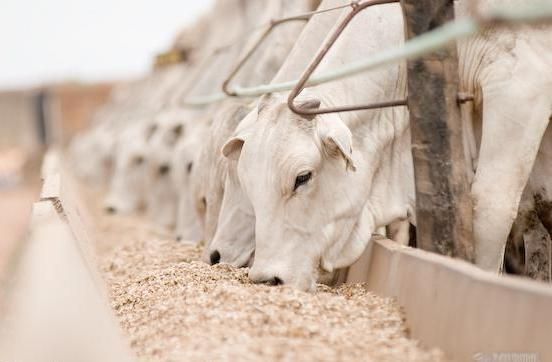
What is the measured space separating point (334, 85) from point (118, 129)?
1454 centimetres

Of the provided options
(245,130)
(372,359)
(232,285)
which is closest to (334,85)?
(245,130)

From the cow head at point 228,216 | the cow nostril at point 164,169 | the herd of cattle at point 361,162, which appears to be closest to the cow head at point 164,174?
the cow nostril at point 164,169

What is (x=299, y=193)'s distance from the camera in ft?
18.3

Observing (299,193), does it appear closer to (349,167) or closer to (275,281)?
(349,167)

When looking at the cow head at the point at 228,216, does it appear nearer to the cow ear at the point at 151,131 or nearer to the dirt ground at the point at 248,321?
the dirt ground at the point at 248,321

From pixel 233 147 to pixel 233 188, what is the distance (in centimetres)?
50

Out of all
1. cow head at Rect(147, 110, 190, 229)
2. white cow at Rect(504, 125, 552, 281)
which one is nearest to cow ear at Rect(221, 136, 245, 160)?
white cow at Rect(504, 125, 552, 281)

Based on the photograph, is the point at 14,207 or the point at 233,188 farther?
the point at 14,207

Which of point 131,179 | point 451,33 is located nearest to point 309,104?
point 451,33

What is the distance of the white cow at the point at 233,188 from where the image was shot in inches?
247

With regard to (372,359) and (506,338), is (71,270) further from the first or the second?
(506,338)

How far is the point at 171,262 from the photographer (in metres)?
7.09

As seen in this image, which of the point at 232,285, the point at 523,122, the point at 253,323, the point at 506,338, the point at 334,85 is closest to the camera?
the point at 506,338

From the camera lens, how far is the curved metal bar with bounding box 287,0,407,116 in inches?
222
